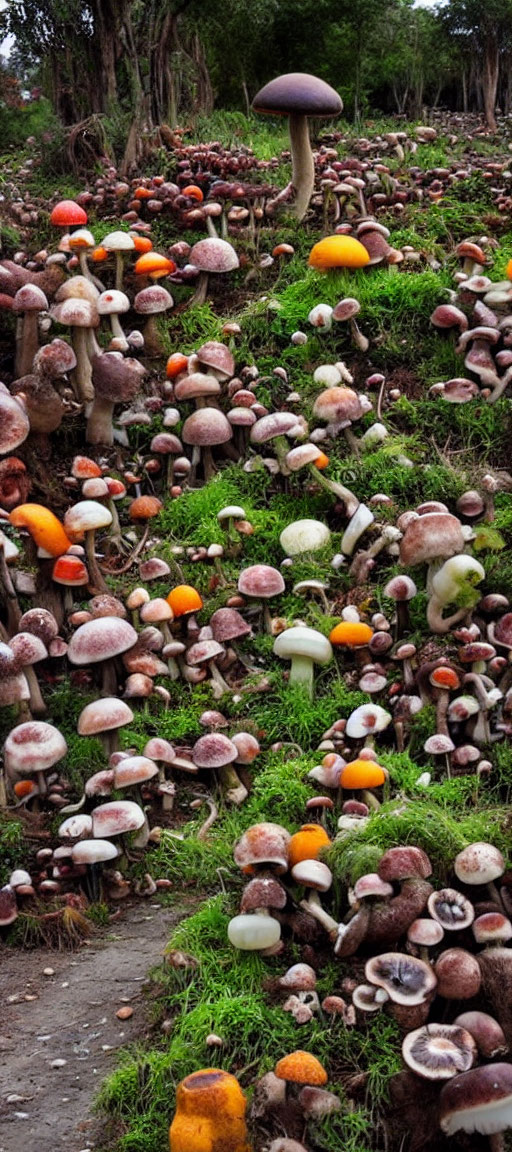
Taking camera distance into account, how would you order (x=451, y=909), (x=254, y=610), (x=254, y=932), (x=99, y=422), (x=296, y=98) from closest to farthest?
(x=451, y=909) → (x=254, y=932) → (x=254, y=610) → (x=99, y=422) → (x=296, y=98)

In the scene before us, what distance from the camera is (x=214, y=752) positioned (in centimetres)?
660

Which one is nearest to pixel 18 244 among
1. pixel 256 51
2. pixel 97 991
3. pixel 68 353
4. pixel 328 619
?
pixel 68 353

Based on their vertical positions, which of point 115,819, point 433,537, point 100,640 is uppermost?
point 433,537

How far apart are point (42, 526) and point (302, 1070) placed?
4.03 metres

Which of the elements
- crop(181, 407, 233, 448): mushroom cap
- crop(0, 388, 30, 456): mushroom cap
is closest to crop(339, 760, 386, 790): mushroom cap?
crop(181, 407, 233, 448): mushroom cap

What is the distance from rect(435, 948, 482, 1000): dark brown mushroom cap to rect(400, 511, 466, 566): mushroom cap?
8.57 ft

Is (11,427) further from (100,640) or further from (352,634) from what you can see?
(352,634)

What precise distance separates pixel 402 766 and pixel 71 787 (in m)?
1.98

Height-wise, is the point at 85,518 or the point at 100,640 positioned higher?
the point at 85,518

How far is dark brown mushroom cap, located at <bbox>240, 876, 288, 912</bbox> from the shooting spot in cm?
509

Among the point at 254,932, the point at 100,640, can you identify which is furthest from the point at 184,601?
the point at 254,932

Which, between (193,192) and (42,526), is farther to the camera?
(193,192)

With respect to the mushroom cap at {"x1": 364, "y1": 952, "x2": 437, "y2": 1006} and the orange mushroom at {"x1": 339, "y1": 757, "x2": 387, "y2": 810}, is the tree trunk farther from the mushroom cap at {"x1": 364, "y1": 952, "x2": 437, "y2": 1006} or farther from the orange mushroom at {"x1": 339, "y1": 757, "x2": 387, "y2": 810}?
the mushroom cap at {"x1": 364, "y1": 952, "x2": 437, "y2": 1006}

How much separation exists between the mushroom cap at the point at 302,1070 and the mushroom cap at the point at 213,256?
21.6 ft
